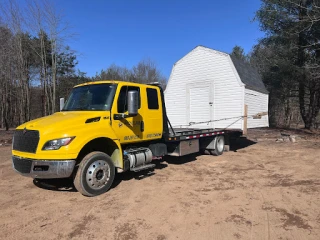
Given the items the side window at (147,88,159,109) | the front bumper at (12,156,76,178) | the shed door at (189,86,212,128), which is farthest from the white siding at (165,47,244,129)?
the front bumper at (12,156,76,178)

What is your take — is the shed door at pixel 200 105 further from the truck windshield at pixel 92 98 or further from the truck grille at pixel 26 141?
the truck grille at pixel 26 141

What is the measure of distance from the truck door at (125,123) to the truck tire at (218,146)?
4373 mm

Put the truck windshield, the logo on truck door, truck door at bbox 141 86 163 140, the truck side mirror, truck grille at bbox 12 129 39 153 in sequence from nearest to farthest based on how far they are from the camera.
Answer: truck grille at bbox 12 129 39 153, the truck side mirror, the truck windshield, the logo on truck door, truck door at bbox 141 86 163 140

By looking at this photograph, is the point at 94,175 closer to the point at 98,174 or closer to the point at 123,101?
the point at 98,174

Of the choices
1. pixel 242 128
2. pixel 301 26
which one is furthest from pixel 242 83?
pixel 301 26

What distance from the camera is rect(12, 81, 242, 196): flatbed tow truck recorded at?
189 inches

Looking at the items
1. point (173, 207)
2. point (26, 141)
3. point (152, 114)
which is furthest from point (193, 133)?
point (26, 141)

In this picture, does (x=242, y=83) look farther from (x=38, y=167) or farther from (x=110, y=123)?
(x=38, y=167)

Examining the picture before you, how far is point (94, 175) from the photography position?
5.17 meters

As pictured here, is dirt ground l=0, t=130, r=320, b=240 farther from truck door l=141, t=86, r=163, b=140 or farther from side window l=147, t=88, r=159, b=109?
side window l=147, t=88, r=159, b=109

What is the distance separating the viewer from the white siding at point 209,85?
10.7 m

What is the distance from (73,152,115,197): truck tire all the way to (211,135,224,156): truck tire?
17.6ft

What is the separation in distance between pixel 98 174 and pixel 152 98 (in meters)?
2.61

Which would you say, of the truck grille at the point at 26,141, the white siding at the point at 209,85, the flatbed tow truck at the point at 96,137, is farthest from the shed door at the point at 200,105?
the truck grille at the point at 26,141
